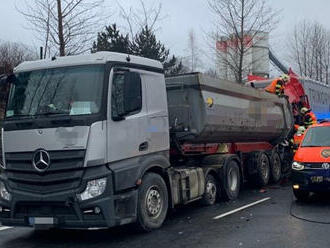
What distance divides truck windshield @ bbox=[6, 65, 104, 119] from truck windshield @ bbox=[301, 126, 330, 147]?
5.78m

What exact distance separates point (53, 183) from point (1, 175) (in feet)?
3.74

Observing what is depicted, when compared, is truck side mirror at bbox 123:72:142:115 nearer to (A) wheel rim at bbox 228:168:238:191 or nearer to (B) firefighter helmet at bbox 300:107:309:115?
(A) wheel rim at bbox 228:168:238:191

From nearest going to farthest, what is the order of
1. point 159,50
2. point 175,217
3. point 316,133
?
point 175,217
point 316,133
point 159,50

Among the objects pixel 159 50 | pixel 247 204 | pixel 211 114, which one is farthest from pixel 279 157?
pixel 159 50

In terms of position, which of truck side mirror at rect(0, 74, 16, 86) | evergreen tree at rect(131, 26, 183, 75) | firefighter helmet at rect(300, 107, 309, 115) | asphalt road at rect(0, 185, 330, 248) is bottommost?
asphalt road at rect(0, 185, 330, 248)

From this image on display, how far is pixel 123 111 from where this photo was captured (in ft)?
24.6

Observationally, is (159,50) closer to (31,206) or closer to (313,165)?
(313,165)

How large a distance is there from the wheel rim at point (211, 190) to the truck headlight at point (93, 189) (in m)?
3.97

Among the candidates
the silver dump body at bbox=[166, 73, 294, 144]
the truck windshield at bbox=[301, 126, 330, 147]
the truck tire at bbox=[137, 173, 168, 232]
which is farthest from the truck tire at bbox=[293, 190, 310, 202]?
the truck tire at bbox=[137, 173, 168, 232]

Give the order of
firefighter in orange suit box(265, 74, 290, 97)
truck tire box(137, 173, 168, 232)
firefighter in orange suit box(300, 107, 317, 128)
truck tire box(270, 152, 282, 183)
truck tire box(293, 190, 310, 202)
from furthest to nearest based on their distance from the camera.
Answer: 1. firefighter in orange suit box(300, 107, 317, 128)
2. firefighter in orange suit box(265, 74, 290, 97)
3. truck tire box(270, 152, 282, 183)
4. truck tire box(293, 190, 310, 202)
5. truck tire box(137, 173, 168, 232)

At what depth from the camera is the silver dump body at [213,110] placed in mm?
9953

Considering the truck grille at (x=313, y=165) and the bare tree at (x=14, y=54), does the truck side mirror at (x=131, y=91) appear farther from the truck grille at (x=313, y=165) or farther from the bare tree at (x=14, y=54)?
the bare tree at (x=14, y=54)

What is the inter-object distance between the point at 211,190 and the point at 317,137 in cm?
275

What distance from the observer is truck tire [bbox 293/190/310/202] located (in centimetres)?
1053
